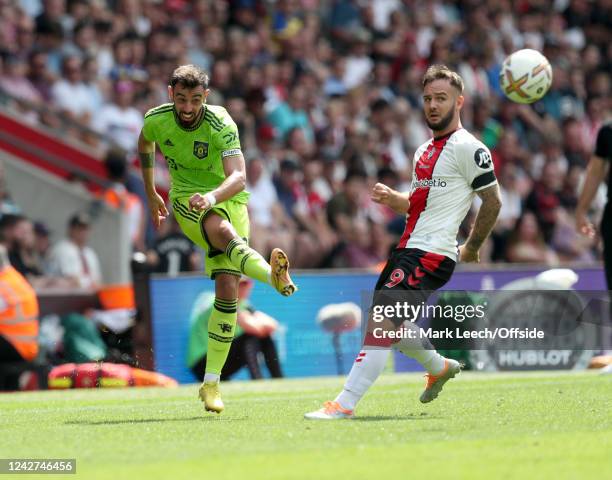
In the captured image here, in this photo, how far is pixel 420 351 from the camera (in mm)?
9305

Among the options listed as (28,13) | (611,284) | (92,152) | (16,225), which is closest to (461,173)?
(611,284)

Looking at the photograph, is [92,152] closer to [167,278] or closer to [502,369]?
[167,278]

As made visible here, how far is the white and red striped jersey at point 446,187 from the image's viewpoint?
9.05m

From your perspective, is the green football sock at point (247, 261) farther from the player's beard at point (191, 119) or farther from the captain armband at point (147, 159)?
the captain armband at point (147, 159)

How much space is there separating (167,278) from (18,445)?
7591 mm

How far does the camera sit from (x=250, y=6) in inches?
869

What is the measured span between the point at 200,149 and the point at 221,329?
55.1 inches

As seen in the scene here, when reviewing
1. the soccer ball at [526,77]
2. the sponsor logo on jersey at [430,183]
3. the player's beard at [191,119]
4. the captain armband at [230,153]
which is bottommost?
the sponsor logo on jersey at [430,183]

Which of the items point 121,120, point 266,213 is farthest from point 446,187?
point 121,120

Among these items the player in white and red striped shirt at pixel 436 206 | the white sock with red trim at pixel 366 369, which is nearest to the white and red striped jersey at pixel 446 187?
the player in white and red striped shirt at pixel 436 206

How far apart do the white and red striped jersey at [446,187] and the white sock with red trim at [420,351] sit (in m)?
0.63

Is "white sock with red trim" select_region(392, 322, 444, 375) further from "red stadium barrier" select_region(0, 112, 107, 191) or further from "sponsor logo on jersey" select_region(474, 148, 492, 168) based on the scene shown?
"red stadium barrier" select_region(0, 112, 107, 191)

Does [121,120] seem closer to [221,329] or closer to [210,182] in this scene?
[210,182]

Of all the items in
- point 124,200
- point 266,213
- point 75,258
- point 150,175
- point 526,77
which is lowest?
point 75,258
